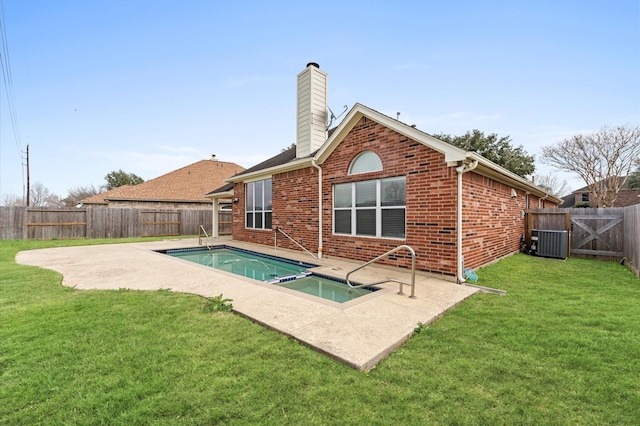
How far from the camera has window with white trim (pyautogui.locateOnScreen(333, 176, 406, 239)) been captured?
6910 mm

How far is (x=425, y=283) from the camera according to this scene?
566 cm

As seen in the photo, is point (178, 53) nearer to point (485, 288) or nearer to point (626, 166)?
point (485, 288)

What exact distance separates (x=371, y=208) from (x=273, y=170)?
4864 millimetres

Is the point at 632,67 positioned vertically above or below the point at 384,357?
above

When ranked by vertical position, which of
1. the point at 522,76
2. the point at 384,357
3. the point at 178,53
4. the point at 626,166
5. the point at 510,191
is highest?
the point at 178,53

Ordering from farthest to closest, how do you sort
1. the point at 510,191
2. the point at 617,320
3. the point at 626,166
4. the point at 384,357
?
the point at 626,166 → the point at 510,191 → the point at 617,320 → the point at 384,357

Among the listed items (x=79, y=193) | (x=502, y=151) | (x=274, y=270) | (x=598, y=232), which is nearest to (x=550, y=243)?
(x=598, y=232)

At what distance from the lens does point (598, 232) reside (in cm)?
872

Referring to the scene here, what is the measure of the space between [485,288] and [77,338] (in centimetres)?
636

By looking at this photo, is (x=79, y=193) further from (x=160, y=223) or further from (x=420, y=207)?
(x=420, y=207)

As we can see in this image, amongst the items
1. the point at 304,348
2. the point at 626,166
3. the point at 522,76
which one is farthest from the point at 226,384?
the point at 626,166

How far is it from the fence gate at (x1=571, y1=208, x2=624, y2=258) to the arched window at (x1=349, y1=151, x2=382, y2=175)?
7221 mm

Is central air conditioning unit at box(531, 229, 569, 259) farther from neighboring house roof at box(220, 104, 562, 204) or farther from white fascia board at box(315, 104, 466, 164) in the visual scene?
white fascia board at box(315, 104, 466, 164)

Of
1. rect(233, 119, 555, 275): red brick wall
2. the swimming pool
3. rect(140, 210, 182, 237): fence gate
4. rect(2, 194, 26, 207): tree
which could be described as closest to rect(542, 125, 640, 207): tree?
rect(233, 119, 555, 275): red brick wall
